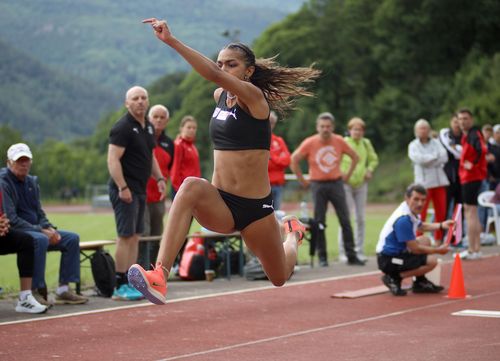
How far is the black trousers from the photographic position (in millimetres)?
10195

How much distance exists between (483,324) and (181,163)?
219 inches

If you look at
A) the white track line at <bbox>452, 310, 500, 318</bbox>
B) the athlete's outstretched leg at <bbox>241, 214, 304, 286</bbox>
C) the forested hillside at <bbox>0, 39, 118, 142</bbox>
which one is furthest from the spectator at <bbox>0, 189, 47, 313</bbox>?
the forested hillside at <bbox>0, 39, 118, 142</bbox>

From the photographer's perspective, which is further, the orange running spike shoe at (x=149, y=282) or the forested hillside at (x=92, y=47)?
the forested hillside at (x=92, y=47)

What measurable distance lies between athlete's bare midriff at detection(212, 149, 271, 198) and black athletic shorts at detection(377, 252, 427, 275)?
4.62 m

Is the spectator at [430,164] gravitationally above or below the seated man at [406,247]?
above

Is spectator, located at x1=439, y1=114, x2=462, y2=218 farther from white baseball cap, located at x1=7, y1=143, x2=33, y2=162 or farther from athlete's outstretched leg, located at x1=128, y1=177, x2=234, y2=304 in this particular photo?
athlete's outstretched leg, located at x1=128, y1=177, x2=234, y2=304

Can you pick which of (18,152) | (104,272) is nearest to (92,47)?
(104,272)

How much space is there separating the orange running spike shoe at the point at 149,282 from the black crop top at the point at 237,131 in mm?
1054

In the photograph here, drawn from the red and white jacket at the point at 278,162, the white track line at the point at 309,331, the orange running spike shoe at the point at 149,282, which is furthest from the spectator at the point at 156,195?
the orange running spike shoe at the point at 149,282

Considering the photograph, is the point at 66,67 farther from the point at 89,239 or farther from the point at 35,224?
the point at 35,224

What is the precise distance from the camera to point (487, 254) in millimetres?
16125

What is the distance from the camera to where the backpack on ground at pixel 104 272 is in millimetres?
11500

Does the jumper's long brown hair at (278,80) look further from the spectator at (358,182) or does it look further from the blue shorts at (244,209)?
the spectator at (358,182)

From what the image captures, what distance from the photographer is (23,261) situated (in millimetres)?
10195
